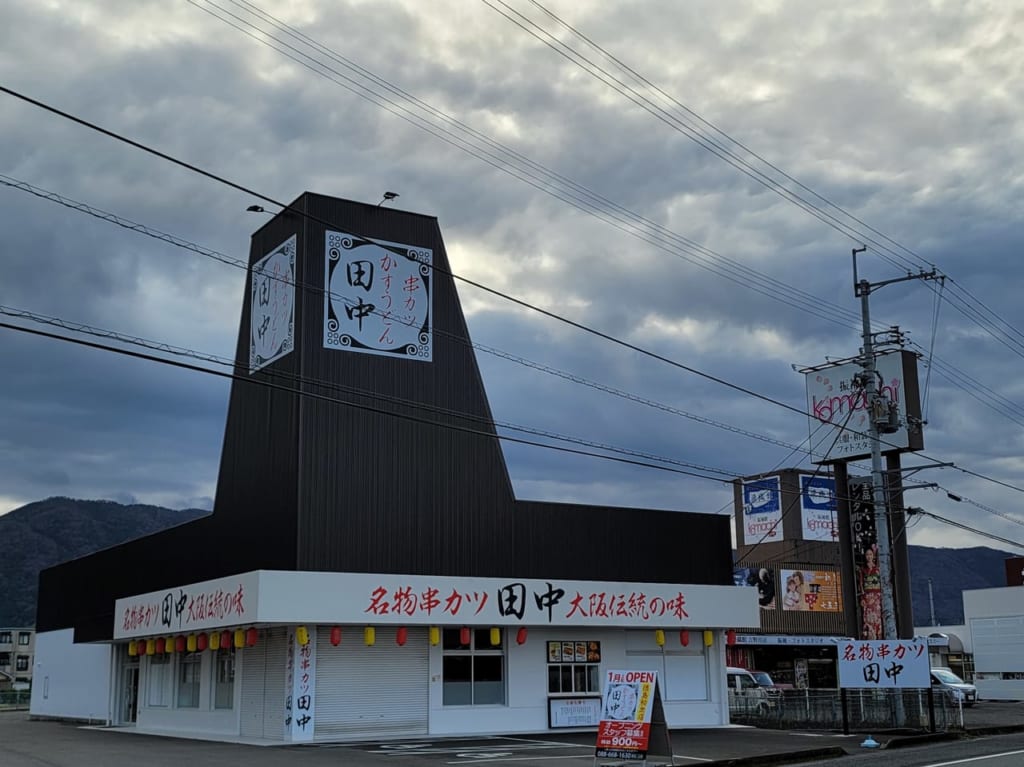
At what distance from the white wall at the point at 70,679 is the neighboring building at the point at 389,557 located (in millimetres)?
8666

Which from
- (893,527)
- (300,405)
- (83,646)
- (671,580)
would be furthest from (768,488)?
(300,405)

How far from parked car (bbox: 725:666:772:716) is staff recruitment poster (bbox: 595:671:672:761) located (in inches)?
659

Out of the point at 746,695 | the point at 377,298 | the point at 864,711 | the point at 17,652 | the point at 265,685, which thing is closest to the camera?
the point at 265,685

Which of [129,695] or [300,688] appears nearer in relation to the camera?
[300,688]

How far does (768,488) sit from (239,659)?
1744 inches

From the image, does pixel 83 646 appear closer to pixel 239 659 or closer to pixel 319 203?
pixel 239 659

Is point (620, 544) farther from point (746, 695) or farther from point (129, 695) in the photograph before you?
point (129, 695)

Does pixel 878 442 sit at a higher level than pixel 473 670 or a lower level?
higher

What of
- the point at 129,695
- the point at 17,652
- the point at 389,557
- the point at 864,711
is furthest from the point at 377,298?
the point at 17,652

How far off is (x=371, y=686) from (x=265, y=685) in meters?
2.87

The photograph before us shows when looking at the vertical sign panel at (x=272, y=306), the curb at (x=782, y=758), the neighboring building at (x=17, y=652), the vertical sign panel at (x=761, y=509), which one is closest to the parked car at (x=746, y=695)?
the curb at (x=782, y=758)

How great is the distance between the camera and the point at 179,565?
3441 centimetres

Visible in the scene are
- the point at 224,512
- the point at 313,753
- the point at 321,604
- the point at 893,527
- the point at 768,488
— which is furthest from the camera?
the point at 768,488

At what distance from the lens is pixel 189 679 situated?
3394 cm
